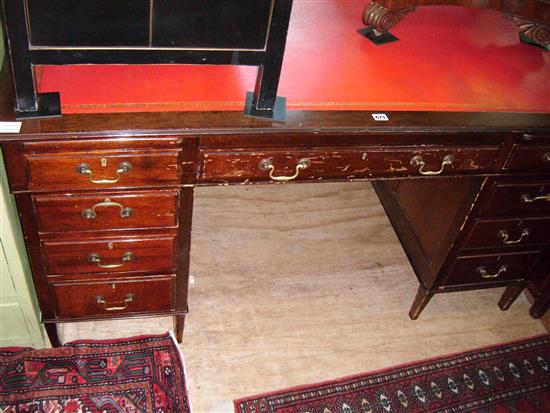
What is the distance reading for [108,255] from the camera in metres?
1.85

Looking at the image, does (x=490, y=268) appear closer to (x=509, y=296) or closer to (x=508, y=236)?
(x=508, y=236)

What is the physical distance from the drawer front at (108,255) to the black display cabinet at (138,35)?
1.55 feet

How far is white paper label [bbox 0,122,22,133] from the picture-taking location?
1.45 meters

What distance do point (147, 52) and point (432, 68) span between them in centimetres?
98

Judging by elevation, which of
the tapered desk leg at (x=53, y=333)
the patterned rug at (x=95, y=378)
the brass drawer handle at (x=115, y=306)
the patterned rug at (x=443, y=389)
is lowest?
the patterned rug at (x=95, y=378)

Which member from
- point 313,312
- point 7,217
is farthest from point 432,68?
point 7,217

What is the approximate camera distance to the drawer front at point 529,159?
1882 millimetres

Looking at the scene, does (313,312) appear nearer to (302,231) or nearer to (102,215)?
(302,231)

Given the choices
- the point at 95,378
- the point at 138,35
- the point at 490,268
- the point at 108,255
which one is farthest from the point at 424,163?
the point at 95,378

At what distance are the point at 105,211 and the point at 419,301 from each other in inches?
55.0

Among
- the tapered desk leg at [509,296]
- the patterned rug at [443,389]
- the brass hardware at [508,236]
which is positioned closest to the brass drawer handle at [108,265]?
the patterned rug at [443,389]

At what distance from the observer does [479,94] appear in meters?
1.88

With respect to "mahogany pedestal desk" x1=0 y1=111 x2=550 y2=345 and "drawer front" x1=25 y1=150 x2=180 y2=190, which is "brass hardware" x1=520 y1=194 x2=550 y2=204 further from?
"drawer front" x1=25 y1=150 x2=180 y2=190

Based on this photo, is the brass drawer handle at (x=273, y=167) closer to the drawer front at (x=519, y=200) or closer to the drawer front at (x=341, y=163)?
the drawer front at (x=341, y=163)
